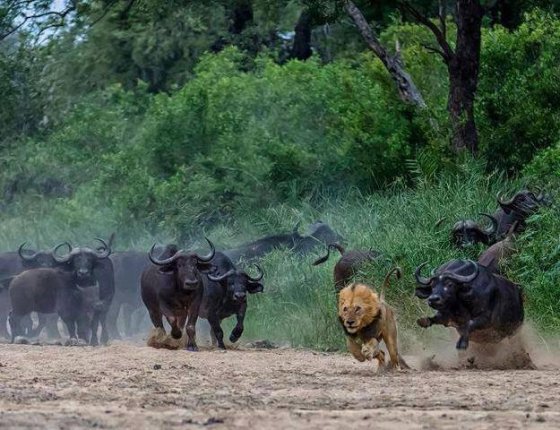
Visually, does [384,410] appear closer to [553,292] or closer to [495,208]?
[553,292]

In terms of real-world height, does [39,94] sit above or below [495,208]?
above

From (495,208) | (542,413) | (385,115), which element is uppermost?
(385,115)

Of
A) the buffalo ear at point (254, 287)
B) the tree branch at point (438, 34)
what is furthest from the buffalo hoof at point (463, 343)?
the tree branch at point (438, 34)

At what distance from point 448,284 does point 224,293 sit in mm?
4792

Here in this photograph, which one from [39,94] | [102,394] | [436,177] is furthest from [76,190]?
[102,394]

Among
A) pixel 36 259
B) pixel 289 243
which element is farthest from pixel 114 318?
pixel 289 243

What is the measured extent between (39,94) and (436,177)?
1873 centimetres

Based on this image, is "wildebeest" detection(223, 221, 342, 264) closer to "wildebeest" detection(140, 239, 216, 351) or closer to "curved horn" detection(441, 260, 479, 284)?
"wildebeest" detection(140, 239, 216, 351)

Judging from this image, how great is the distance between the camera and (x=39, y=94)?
134ft

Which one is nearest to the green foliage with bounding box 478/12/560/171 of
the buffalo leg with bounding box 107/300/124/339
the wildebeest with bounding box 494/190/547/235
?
the wildebeest with bounding box 494/190/547/235

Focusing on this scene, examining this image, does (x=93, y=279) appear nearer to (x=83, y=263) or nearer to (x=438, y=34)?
(x=83, y=263)

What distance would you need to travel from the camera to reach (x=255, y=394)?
38.6 feet

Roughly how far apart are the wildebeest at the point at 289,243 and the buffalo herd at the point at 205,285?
2cm

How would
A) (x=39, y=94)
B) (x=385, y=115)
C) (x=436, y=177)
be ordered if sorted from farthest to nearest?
(x=39, y=94)
(x=385, y=115)
(x=436, y=177)
